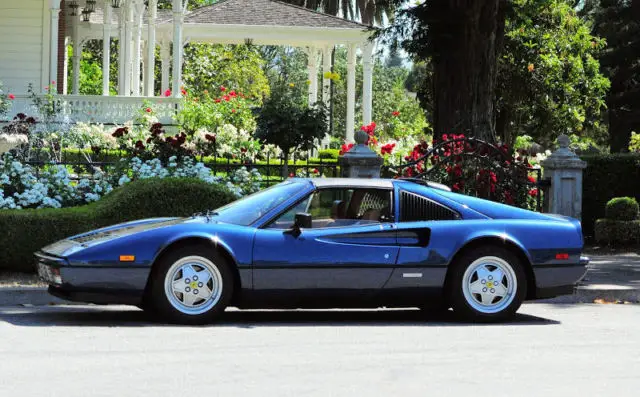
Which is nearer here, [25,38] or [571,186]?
[571,186]

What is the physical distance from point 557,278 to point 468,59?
370 inches

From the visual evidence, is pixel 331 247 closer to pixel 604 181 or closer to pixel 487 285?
pixel 487 285

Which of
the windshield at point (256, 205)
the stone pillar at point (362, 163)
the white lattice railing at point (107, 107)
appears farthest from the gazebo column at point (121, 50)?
the windshield at point (256, 205)

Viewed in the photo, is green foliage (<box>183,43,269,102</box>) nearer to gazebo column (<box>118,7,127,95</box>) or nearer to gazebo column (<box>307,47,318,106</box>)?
gazebo column (<box>307,47,318,106</box>)

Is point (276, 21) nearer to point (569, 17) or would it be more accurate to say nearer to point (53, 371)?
point (569, 17)

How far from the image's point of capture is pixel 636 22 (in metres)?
49.2

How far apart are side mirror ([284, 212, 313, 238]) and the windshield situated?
10.8 inches

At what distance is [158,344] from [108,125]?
18.9 metres

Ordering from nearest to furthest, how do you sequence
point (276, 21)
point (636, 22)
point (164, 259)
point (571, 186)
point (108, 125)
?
point (164, 259) < point (571, 186) < point (108, 125) < point (276, 21) < point (636, 22)

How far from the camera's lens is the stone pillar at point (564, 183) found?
51.2 ft

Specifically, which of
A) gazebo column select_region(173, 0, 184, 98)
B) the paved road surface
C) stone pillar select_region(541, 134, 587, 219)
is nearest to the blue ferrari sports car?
the paved road surface

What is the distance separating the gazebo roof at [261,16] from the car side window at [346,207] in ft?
79.1

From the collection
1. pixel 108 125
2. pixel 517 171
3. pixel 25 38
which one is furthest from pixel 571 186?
pixel 25 38

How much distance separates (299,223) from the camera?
1010cm
